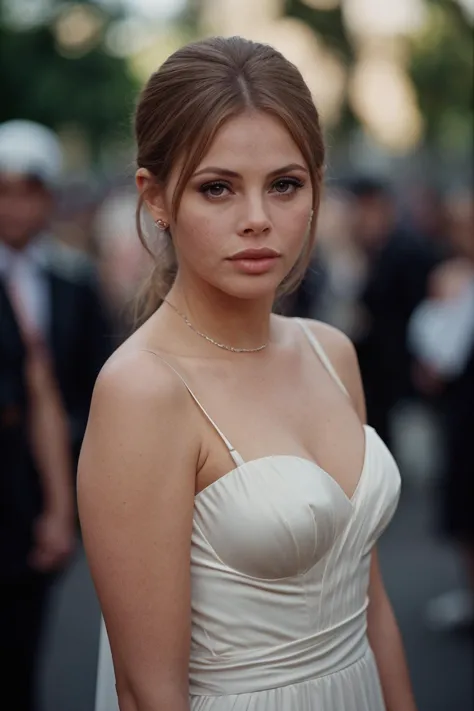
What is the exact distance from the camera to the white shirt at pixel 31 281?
462cm

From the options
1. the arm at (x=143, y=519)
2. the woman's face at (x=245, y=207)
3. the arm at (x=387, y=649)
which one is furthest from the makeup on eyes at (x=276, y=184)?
the arm at (x=387, y=649)

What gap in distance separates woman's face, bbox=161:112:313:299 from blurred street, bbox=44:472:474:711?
11.4ft

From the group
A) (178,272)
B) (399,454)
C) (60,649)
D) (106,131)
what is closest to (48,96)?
(106,131)

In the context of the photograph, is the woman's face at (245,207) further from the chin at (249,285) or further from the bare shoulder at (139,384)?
the bare shoulder at (139,384)

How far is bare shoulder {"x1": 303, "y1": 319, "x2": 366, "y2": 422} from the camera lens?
2.69 meters

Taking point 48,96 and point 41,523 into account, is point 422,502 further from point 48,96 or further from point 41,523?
point 48,96

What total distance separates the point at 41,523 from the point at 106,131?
82.2 feet

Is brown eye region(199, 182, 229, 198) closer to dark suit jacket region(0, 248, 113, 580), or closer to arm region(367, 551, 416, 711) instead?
arm region(367, 551, 416, 711)

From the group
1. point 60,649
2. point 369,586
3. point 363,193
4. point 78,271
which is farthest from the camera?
point 363,193

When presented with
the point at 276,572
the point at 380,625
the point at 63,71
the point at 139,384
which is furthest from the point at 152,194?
the point at 63,71

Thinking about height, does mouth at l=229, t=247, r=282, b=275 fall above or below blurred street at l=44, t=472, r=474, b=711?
above

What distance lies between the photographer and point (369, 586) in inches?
105

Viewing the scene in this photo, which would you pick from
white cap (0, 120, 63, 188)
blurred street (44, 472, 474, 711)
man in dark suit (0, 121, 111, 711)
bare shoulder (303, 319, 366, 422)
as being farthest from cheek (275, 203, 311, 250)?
blurred street (44, 472, 474, 711)

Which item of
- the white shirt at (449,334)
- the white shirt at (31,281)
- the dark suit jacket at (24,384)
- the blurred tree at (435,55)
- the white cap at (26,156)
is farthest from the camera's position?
the blurred tree at (435,55)
